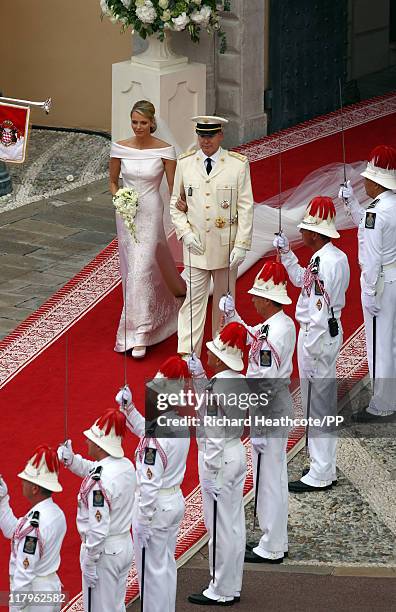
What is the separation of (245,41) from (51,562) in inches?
349

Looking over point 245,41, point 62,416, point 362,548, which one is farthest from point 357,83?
point 362,548

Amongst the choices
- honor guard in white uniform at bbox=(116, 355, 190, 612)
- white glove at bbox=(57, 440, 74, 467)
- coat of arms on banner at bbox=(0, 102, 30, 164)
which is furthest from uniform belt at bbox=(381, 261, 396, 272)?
coat of arms on banner at bbox=(0, 102, 30, 164)

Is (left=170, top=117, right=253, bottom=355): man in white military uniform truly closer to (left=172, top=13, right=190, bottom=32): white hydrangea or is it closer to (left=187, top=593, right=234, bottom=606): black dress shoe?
(left=187, top=593, right=234, bottom=606): black dress shoe

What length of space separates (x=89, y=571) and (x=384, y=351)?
126 inches

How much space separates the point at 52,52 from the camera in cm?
1692

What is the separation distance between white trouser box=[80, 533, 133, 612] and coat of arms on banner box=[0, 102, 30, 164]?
5844 mm

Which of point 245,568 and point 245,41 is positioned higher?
point 245,41

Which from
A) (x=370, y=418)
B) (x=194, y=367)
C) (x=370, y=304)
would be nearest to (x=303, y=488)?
(x=370, y=418)

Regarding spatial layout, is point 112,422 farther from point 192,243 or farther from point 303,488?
point 192,243

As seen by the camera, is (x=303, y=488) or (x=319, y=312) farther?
(x=303, y=488)

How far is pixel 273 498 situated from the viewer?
30.4 feet

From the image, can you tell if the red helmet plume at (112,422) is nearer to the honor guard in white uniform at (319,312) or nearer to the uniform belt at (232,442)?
the uniform belt at (232,442)

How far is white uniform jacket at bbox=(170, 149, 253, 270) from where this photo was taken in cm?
1100

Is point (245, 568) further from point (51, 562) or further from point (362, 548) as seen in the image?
point (51, 562)
